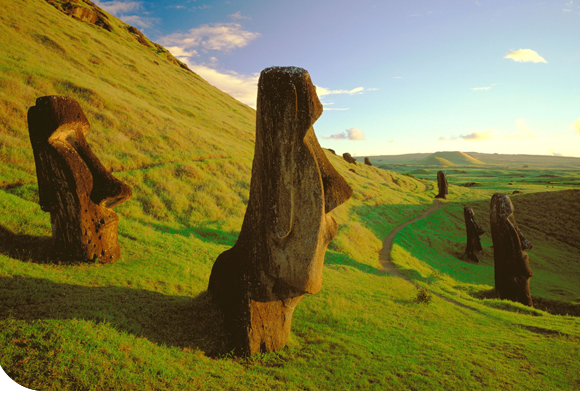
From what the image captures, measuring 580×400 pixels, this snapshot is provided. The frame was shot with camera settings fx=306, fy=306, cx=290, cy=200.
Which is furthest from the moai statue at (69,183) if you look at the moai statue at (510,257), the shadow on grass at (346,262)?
the moai statue at (510,257)

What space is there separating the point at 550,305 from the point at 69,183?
2446cm

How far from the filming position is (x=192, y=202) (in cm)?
2027

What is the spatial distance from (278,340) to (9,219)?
969cm

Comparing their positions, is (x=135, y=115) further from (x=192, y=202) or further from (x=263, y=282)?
(x=263, y=282)

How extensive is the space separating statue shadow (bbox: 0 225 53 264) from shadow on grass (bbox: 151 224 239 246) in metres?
6.18

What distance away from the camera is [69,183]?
908cm

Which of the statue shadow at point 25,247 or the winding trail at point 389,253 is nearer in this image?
the statue shadow at point 25,247

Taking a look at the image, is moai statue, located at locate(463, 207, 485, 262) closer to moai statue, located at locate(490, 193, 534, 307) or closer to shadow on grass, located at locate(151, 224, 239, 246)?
moai statue, located at locate(490, 193, 534, 307)

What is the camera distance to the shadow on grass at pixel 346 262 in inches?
737

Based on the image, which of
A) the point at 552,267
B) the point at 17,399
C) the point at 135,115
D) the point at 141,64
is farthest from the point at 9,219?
the point at 141,64

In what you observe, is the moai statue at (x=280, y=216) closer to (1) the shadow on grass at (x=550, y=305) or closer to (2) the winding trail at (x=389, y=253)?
(2) the winding trail at (x=389, y=253)

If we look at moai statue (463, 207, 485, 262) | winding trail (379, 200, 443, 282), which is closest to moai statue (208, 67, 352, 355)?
winding trail (379, 200, 443, 282)

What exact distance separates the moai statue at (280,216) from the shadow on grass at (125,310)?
71 cm

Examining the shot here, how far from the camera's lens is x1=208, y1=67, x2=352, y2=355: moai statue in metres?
6.41
